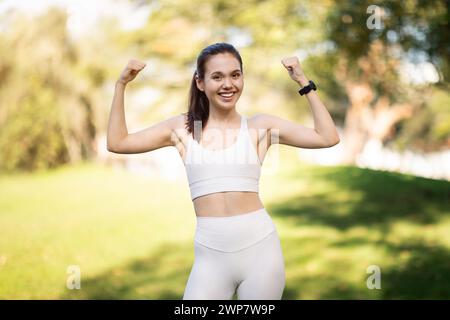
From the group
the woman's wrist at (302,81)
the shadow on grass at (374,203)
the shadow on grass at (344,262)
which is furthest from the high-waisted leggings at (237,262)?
the shadow on grass at (374,203)

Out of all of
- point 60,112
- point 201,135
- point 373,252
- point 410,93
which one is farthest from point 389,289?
point 60,112

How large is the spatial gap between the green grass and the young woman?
3.37m

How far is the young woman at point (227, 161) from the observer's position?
7.54ft

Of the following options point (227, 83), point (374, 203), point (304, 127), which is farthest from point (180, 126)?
point (374, 203)

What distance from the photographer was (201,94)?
2.53 metres

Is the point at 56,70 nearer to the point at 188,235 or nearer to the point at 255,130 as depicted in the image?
the point at 188,235

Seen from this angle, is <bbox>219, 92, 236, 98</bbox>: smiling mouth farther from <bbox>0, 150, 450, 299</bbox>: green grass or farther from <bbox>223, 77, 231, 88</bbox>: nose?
<bbox>0, 150, 450, 299</bbox>: green grass

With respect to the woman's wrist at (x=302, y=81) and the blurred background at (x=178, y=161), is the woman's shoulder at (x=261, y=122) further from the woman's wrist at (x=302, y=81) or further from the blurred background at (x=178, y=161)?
the blurred background at (x=178, y=161)

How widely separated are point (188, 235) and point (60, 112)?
10089mm

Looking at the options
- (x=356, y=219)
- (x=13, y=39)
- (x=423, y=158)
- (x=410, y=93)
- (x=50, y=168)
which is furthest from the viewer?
(x=50, y=168)

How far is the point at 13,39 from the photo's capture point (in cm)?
1581

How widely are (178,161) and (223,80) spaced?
14868 millimetres

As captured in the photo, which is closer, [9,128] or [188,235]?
[188,235]

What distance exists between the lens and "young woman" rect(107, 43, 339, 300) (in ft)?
7.54
